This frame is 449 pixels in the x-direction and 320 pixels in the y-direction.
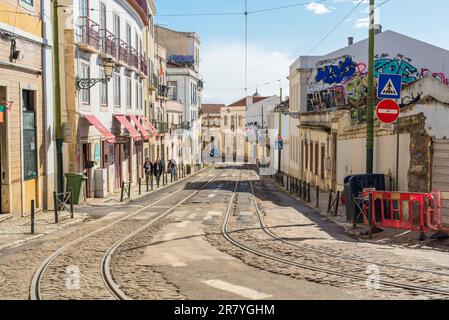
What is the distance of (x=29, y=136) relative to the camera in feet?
59.9

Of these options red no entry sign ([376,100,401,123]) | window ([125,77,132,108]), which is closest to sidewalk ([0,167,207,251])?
red no entry sign ([376,100,401,123])

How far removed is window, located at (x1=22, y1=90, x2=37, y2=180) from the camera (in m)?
18.0

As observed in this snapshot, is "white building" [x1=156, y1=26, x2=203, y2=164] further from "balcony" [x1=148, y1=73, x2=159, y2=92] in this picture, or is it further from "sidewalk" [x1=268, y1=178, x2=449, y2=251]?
"sidewalk" [x1=268, y1=178, x2=449, y2=251]

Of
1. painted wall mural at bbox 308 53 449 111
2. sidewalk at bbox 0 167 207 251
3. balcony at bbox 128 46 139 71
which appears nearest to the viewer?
sidewalk at bbox 0 167 207 251

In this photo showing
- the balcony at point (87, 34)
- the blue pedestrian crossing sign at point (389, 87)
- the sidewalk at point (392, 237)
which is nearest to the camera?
the sidewalk at point (392, 237)

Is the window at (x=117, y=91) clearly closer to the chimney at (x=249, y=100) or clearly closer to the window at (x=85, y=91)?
the window at (x=85, y=91)

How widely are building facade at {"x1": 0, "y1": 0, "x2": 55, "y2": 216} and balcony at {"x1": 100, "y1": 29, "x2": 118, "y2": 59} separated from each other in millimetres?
6799

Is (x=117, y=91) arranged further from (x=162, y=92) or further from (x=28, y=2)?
(x=162, y=92)

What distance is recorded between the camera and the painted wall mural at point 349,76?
35.3 meters

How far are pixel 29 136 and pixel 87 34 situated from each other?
23.0 ft

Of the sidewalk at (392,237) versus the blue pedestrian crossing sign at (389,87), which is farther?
the blue pedestrian crossing sign at (389,87)

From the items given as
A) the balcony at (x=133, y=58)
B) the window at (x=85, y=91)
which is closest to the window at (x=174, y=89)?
the balcony at (x=133, y=58)

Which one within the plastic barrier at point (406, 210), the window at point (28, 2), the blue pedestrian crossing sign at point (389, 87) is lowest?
the plastic barrier at point (406, 210)

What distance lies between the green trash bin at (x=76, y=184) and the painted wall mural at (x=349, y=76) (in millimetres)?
17483
